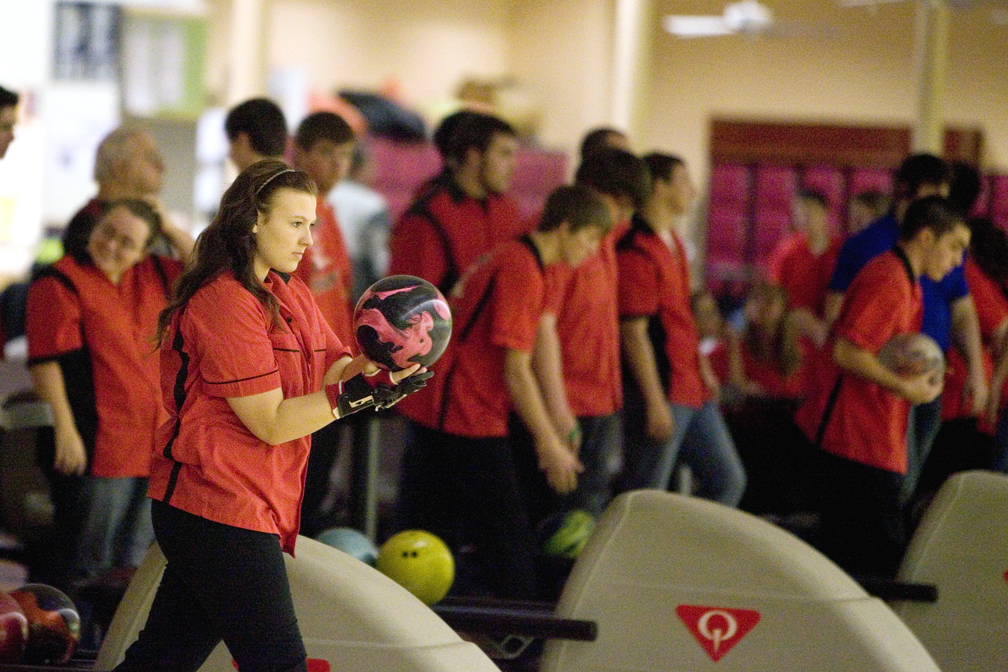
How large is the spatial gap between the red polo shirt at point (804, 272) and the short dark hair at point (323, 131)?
10.7 ft

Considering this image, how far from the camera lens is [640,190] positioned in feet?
14.6

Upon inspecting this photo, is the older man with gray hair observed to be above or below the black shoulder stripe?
above

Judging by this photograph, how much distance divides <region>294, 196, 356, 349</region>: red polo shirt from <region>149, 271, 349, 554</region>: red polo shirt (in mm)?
1703

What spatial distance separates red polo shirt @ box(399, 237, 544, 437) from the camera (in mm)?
3918

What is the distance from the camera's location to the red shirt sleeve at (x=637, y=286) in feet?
15.3

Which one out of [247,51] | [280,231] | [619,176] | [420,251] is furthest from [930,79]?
[280,231]

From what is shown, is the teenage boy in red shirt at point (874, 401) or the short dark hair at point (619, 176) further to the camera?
the short dark hair at point (619, 176)

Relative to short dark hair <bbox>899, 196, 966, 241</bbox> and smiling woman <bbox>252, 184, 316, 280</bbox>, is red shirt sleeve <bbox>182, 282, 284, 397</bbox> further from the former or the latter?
short dark hair <bbox>899, 196, 966, 241</bbox>

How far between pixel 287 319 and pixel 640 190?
2.24 m

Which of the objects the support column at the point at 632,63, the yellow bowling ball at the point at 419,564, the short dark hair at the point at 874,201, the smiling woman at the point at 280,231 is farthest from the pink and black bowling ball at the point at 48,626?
the support column at the point at 632,63

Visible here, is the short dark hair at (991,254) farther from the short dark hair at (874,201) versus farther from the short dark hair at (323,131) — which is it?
the short dark hair at (323,131)

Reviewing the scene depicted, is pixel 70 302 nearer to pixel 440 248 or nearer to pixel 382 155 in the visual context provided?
pixel 440 248

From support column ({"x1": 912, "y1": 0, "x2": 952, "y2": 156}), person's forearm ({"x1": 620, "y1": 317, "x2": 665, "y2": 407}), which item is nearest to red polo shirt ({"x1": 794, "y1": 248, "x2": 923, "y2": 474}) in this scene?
person's forearm ({"x1": 620, "y1": 317, "x2": 665, "y2": 407})

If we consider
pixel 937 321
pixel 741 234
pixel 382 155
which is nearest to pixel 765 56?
pixel 741 234
